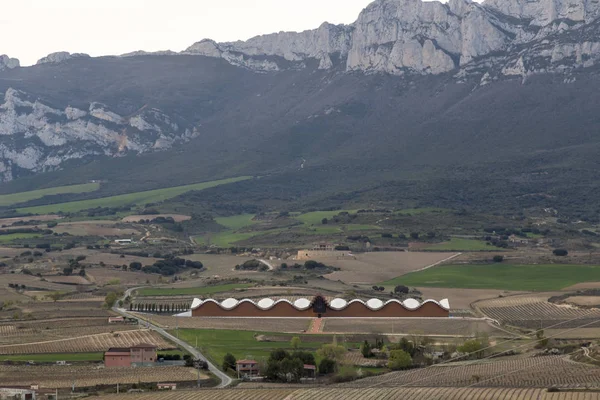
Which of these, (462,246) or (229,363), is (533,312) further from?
(462,246)

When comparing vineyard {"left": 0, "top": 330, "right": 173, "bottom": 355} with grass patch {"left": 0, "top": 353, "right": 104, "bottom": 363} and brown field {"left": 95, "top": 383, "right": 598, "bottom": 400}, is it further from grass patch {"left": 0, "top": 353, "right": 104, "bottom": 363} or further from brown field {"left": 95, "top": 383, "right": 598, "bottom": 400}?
brown field {"left": 95, "top": 383, "right": 598, "bottom": 400}

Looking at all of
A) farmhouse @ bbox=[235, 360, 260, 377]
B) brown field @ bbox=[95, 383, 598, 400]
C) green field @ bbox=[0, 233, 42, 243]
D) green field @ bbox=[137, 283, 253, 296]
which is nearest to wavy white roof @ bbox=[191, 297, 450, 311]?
green field @ bbox=[137, 283, 253, 296]

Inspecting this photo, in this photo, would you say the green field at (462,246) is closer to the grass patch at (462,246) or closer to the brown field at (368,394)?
the grass patch at (462,246)

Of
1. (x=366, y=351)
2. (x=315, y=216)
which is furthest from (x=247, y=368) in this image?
(x=315, y=216)

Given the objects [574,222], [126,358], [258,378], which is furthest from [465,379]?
[574,222]

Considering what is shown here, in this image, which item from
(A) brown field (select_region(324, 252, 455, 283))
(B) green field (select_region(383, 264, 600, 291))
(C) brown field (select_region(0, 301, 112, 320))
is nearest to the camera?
(C) brown field (select_region(0, 301, 112, 320))
